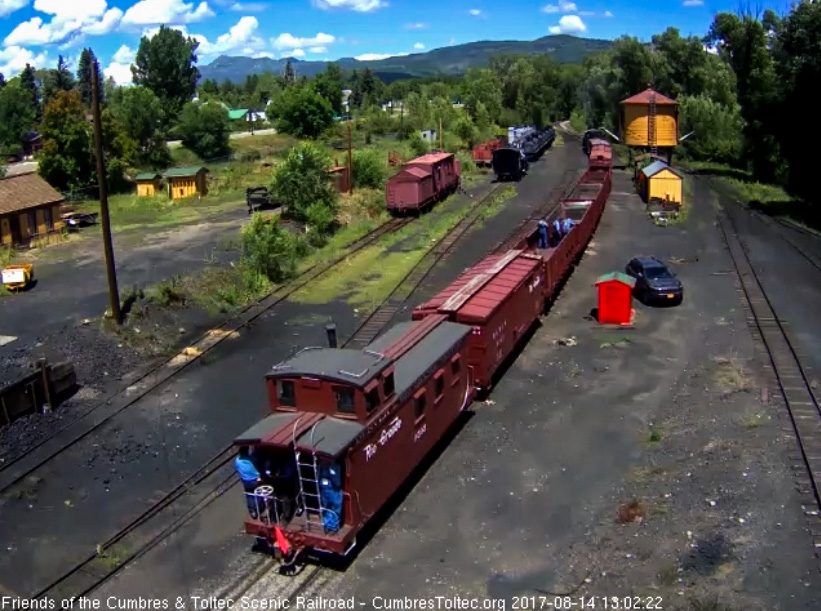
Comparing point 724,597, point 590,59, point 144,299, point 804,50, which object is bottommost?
point 724,597

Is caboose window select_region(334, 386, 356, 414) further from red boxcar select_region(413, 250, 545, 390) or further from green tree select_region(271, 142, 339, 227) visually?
green tree select_region(271, 142, 339, 227)

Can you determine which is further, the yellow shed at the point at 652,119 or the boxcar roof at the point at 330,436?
the yellow shed at the point at 652,119

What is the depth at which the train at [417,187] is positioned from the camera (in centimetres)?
4825

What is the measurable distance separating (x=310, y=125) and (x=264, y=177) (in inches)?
1244

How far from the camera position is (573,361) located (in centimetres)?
2511

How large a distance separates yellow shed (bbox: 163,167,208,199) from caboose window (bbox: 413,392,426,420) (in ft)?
160

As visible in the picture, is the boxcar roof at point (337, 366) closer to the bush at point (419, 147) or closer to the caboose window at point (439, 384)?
the caboose window at point (439, 384)

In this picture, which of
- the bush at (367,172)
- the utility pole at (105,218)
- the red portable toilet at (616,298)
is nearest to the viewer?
the utility pole at (105,218)

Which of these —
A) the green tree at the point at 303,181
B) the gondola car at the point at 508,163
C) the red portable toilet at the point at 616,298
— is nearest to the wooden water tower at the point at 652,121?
the gondola car at the point at 508,163

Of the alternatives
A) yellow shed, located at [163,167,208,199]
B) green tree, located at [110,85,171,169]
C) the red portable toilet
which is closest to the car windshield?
the red portable toilet

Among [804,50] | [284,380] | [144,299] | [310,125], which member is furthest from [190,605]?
[310,125]

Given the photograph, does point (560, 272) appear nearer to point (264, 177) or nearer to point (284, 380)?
point (284, 380)

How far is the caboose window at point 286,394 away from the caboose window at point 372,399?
155 cm

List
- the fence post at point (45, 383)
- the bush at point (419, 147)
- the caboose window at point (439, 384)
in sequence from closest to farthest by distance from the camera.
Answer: the caboose window at point (439, 384) → the fence post at point (45, 383) → the bush at point (419, 147)
